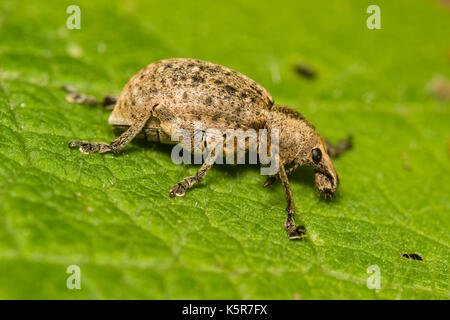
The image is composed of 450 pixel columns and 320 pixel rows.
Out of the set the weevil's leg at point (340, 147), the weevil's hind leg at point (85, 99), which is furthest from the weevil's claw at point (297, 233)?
the weevil's hind leg at point (85, 99)

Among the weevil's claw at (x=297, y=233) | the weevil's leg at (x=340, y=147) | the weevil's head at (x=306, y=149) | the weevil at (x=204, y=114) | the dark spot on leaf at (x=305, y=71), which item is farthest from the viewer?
the dark spot on leaf at (x=305, y=71)

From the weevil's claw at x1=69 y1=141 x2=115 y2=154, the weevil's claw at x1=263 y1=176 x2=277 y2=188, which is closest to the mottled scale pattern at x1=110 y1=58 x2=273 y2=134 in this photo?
the weevil's claw at x1=69 y1=141 x2=115 y2=154

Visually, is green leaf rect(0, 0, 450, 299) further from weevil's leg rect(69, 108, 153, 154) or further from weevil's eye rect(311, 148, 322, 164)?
weevil's eye rect(311, 148, 322, 164)

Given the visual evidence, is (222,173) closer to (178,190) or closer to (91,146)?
(178,190)

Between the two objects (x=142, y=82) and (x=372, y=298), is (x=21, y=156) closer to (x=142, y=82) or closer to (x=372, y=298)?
(x=142, y=82)

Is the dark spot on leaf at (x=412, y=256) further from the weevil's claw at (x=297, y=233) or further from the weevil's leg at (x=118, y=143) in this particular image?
the weevil's leg at (x=118, y=143)

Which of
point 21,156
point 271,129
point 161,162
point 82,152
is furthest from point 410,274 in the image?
point 21,156

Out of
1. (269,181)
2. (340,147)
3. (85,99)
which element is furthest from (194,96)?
(340,147)
